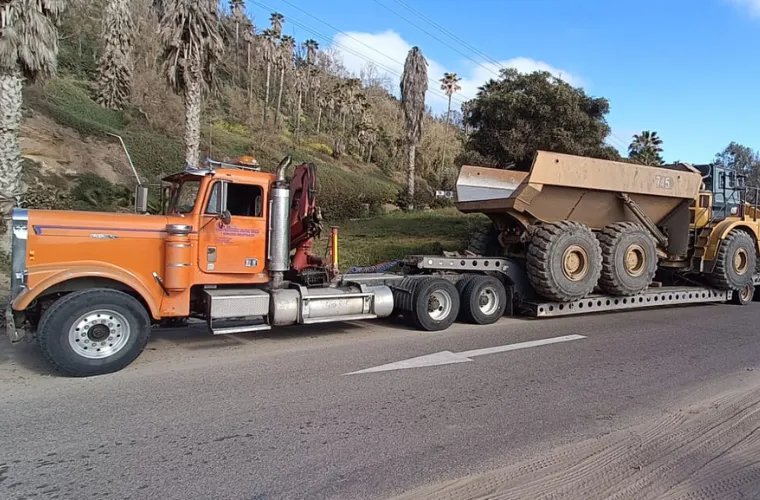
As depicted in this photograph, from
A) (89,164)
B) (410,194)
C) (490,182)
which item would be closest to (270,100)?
(410,194)

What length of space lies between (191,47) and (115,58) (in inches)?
539

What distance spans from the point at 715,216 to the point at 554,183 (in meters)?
5.29

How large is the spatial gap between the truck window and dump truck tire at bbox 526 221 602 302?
513 centimetres

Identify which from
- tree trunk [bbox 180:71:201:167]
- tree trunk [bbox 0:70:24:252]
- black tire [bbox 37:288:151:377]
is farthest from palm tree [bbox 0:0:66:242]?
black tire [bbox 37:288:151:377]

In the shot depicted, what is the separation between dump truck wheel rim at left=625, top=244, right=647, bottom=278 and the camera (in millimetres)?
10945

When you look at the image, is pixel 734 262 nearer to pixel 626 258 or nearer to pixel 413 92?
pixel 626 258

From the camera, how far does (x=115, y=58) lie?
2881 cm

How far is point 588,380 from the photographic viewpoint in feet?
20.7

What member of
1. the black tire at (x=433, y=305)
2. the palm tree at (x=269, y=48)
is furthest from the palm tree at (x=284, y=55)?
the black tire at (x=433, y=305)

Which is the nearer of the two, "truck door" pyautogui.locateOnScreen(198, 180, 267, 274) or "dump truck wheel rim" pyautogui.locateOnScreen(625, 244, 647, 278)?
"truck door" pyautogui.locateOnScreen(198, 180, 267, 274)

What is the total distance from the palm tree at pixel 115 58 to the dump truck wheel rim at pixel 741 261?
94.4ft

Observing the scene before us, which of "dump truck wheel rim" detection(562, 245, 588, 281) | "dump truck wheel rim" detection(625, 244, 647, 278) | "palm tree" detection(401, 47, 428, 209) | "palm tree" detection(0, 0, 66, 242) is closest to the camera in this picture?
"dump truck wheel rim" detection(562, 245, 588, 281)

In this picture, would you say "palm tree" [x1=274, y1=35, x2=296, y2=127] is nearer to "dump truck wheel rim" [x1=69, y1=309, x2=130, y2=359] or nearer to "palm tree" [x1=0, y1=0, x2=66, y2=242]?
"palm tree" [x1=0, y1=0, x2=66, y2=242]

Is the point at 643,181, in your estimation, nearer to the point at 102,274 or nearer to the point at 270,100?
the point at 102,274
